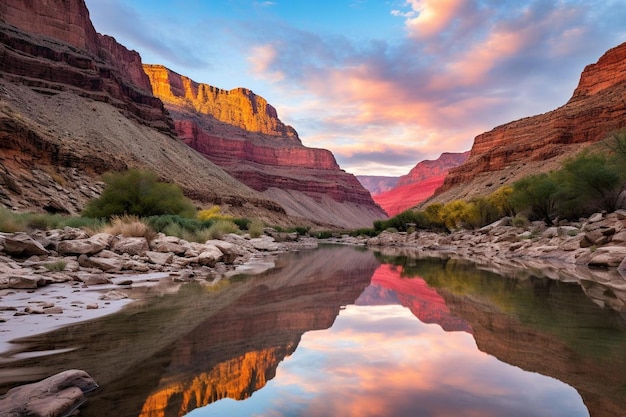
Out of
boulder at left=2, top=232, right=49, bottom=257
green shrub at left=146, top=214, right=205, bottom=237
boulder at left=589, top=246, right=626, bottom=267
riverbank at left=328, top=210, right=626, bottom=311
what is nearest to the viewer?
boulder at left=2, top=232, right=49, bottom=257

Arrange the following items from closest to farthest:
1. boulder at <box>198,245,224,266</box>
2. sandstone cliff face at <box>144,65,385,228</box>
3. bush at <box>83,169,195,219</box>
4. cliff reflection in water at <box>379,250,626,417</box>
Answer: cliff reflection in water at <box>379,250,626,417</box> → boulder at <box>198,245,224,266</box> → bush at <box>83,169,195,219</box> → sandstone cliff face at <box>144,65,385,228</box>

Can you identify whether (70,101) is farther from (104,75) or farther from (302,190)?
(302,190)

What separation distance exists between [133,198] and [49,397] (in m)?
21.5

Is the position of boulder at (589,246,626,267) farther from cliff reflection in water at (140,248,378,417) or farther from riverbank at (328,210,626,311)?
cliff reflection in water at (140,248,378,417)

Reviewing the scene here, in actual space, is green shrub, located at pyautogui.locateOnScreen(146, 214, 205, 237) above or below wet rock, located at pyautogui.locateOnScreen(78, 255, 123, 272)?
above

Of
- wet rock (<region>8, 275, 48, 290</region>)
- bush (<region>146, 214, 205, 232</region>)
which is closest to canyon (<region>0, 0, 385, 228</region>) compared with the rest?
bush (<region>146, 214, 205, 232</region>)

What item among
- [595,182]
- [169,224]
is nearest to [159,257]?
[169,224]

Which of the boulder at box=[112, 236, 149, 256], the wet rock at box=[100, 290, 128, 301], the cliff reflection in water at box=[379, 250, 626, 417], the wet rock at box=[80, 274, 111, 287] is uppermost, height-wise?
the boulder at box=[112, 236, 149, 256]

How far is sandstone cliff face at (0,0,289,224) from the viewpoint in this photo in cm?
3005

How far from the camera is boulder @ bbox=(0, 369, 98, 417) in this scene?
2764mm

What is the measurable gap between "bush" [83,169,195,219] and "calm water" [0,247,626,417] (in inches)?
637

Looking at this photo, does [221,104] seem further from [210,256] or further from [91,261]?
[91,261]

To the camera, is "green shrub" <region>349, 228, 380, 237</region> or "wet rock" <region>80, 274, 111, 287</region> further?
"green shrub" <region>349, 228, 380, 237</region>

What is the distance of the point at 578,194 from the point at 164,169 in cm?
4989
